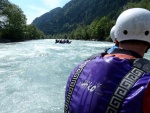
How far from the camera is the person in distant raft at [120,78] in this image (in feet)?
5.72

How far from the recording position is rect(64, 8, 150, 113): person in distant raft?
1.74m

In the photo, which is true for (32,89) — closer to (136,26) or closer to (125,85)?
(136,26)

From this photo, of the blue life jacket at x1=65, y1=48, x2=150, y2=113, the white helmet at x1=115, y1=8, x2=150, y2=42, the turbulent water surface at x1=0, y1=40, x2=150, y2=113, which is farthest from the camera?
the turbulent water surface at x1=0, y1=40, x2=150, y2=113

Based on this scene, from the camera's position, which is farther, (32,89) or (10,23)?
(10,23)

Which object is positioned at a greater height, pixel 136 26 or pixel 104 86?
pixel 136 26

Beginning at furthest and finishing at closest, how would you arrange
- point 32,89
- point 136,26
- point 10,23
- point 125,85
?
point 10,23 → point 32,89 → point 136,26 → point 125,85

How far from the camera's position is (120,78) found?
182 cm

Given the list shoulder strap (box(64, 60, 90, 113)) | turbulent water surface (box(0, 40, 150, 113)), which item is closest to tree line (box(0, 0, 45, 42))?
turbulent water surface (box(0, 40, 150, 113))

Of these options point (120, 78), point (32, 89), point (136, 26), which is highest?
point (136, 26)

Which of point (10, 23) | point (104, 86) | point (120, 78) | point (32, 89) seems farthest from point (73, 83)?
point (10, 23)

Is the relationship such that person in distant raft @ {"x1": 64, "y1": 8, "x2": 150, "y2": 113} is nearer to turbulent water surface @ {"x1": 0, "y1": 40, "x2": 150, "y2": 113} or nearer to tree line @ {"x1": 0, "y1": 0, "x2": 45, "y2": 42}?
turbulent water surface @ {"x1": 0, "y1": 40, "x2": 150, "y2": 113}

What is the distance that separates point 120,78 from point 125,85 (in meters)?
0.06

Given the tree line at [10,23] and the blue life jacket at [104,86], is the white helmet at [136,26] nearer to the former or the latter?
the blue life jacket at [104,86]

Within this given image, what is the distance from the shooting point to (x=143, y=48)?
81.1 inches
